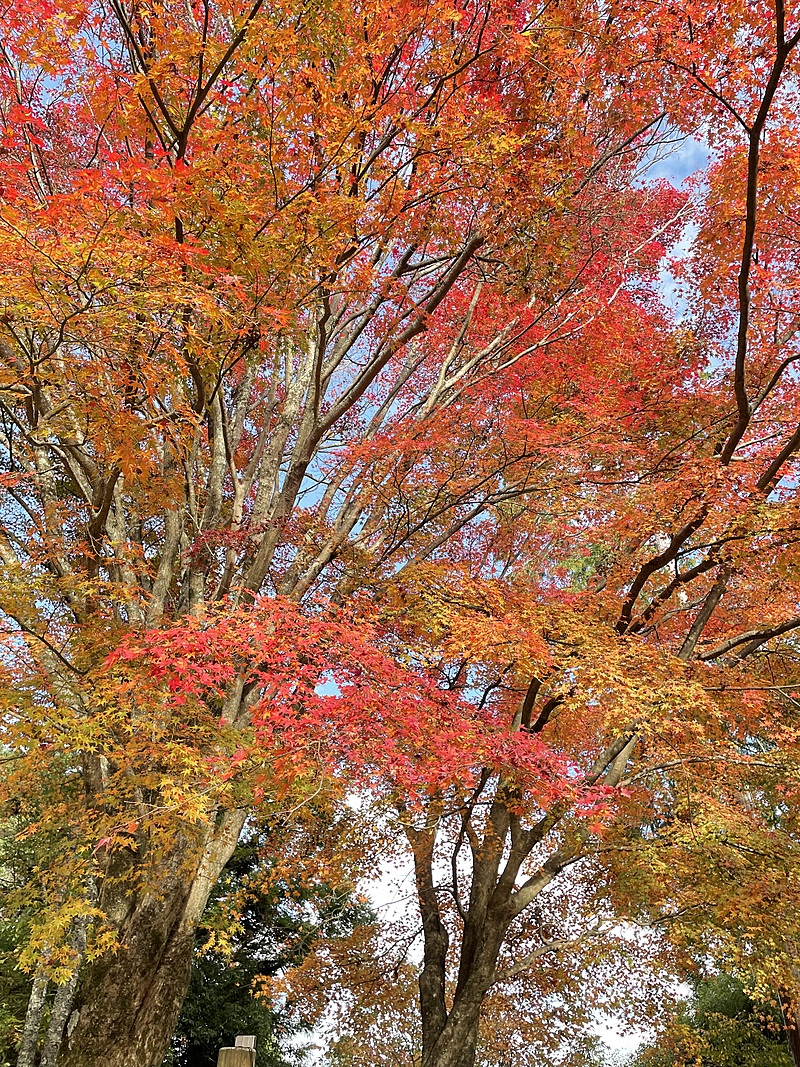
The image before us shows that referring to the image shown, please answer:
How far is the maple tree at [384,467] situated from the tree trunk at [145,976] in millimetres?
33

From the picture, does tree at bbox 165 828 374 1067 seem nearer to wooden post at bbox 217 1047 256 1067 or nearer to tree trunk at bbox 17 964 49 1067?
tree trunk at bbox 17 964 49 1067

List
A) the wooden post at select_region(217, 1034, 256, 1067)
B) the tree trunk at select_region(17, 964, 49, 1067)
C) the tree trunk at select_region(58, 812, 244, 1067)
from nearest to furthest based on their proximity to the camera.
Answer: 1. the wooden post at select_region(217, 1034, 256, 1067)
2. the tree trunk at select_region(58, 812, 244, 1067)
3. the tree trunk at select_region(17, 964, 49, 1067)

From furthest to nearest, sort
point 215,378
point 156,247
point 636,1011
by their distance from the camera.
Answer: point 636,1011 < point 215,378 < point 156,247

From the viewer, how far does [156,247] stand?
4.64 metres

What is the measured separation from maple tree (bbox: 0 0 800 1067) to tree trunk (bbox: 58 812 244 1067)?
0.03 metres

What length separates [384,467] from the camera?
8.23m

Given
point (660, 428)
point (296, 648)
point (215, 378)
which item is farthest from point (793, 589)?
point (215, 378)

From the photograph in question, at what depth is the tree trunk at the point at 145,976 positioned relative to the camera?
6.01 m

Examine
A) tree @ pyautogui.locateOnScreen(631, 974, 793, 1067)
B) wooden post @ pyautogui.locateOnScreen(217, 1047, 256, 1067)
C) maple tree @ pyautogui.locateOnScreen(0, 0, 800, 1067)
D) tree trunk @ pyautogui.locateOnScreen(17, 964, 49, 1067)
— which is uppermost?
maple tree @ pyautogui.locateOnScreen(0, 0, 800, 1067)

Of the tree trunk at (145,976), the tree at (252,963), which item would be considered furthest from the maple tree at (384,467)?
the tree at (252,963)

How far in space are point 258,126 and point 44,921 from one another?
298 inches

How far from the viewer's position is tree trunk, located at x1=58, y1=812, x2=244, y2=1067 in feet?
19.7

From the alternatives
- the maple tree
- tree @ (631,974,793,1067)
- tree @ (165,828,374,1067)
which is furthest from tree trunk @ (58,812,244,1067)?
tree @ (631,974,793,1067)

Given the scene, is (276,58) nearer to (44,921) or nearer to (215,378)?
(215,378)
